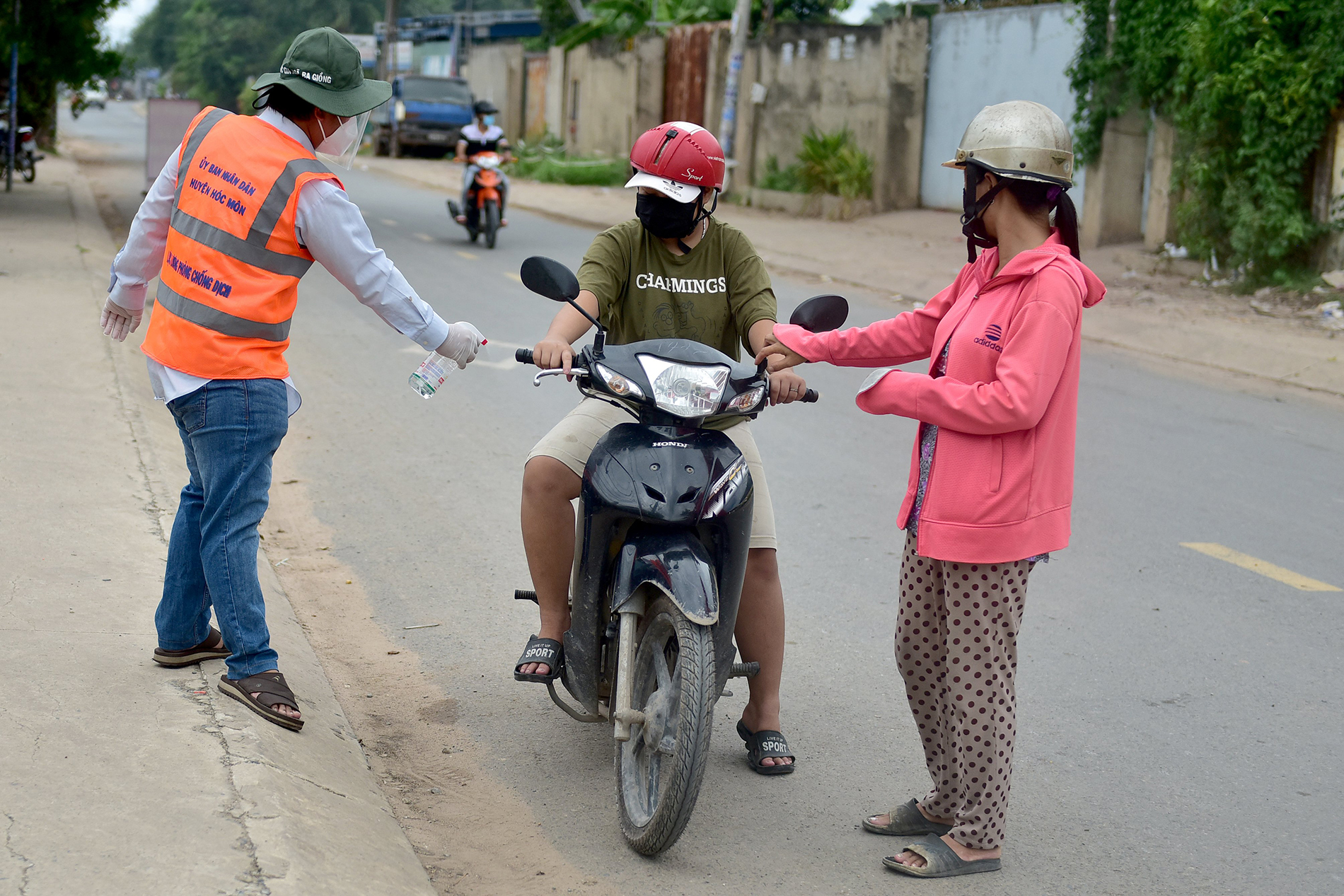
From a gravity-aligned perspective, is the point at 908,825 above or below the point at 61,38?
below

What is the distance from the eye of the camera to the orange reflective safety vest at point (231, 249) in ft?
11.0

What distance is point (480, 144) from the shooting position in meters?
16.5

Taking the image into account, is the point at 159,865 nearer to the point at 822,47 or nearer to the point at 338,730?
the point at 338,730

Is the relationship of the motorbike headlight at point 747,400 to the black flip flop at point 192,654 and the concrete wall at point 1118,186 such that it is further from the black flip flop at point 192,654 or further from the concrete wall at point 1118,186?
the concrete wall at point 1118,186

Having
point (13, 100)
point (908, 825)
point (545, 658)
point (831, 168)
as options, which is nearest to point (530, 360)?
point (545, 658)

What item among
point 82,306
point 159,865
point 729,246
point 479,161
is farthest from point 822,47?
point 159,865

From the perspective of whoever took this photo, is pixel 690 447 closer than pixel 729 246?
Yes

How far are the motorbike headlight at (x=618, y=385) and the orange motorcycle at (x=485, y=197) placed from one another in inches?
527

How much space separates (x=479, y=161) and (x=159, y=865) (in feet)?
47.0

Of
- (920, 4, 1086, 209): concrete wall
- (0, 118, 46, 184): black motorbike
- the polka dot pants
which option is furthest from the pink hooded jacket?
(0, 118, 46, 184): black motorbike

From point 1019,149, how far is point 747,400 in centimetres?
88

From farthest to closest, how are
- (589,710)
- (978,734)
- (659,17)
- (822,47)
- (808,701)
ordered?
(659,17), (822,47), (808,701), (589,710), (978,734)

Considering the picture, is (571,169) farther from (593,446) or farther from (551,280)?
(551,280)

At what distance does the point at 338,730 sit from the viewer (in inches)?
150
